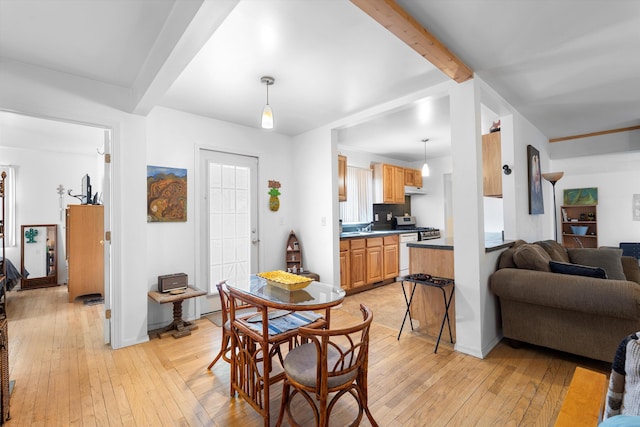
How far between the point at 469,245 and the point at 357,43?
189 centimetres

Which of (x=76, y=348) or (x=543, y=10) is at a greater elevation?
(x=543, y=10)

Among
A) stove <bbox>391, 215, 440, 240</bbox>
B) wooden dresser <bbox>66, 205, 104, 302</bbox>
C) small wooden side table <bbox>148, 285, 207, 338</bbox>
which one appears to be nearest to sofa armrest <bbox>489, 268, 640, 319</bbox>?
small wooden side table <bbox>148, 285, 207, 338</bbox>

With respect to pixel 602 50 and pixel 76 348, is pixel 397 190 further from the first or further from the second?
pixel 76 348

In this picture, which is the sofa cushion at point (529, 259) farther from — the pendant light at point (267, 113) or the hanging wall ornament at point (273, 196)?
the hanging wall ornament at point (273, 196)

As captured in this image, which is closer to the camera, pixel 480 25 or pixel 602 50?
pixel 480 25

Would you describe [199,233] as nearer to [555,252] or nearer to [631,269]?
[555,252]

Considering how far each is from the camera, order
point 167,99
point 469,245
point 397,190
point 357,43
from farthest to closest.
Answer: point 397,190 → point 167,99 → point 469,245 → point 357,43

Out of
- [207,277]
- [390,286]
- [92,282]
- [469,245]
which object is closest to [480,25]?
[469,245]

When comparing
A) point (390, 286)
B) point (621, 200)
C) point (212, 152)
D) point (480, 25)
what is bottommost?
point (390, 286)

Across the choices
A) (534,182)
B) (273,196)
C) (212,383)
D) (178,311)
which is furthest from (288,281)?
(534,182)

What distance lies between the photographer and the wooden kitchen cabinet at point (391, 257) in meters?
5.12

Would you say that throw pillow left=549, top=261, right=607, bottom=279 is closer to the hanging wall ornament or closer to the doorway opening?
the hanging wall ornament

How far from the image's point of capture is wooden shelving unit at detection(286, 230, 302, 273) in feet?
14.0

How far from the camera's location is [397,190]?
20.0 feet
